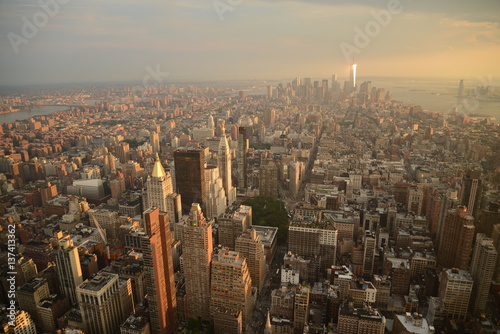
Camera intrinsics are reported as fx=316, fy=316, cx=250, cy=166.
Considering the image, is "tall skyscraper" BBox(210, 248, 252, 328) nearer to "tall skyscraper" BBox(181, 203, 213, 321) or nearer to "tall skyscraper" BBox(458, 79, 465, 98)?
"tall skyscraper" BBox(181, 203, 213, 321)

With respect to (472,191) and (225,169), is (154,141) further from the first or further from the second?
(472,191)

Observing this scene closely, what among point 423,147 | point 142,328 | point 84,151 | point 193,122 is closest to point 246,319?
point 142,328

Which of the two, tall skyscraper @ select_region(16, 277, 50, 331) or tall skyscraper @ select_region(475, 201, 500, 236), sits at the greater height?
tall skyscraper @ select_region(475, 201, 500, 236)

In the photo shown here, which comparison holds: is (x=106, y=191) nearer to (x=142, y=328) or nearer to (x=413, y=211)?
(x=142, y=328)

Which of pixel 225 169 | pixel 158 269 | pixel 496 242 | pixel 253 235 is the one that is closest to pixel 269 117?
pixel 225 169

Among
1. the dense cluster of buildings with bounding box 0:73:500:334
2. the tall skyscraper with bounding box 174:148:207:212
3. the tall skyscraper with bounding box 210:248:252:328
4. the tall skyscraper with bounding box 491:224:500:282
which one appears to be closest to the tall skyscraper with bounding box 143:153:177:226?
the dense cluster of buildings with bounding box 0:73:500:334

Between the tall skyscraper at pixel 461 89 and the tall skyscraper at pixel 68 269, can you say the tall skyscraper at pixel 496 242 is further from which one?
the tall skyscraper at pixel 68 269
